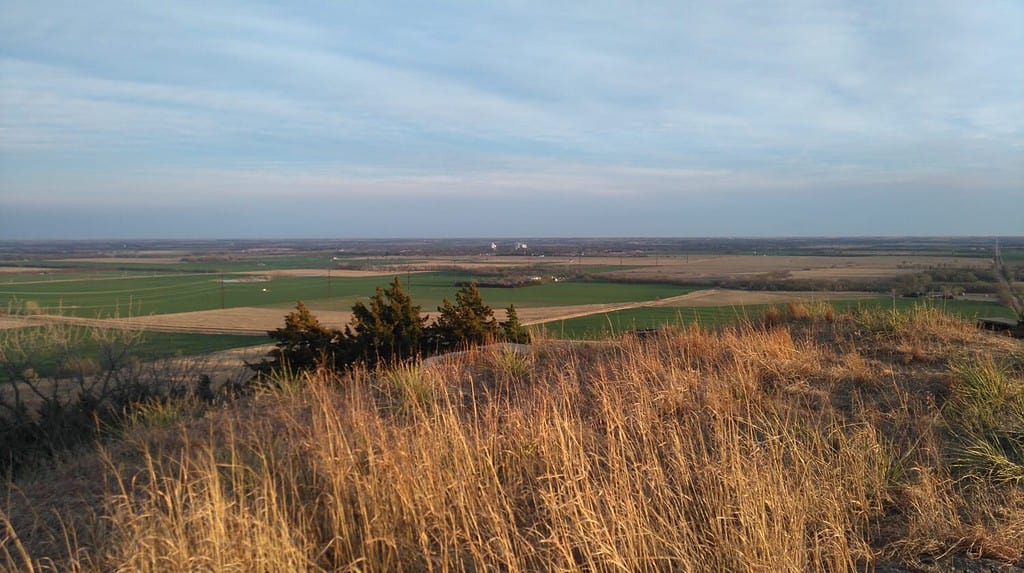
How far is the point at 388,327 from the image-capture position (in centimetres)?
1948

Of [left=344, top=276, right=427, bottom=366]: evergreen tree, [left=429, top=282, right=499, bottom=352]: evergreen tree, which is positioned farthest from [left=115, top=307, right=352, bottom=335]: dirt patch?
[left=429, top=282, right=499, bottom=352]: evergreen tree

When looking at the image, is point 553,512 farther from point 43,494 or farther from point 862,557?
point 43,494

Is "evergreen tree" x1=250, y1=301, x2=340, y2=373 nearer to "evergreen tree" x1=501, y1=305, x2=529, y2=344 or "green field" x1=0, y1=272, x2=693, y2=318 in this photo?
"evergreen tree" x1=501, y1=305, x2=529, y2=344

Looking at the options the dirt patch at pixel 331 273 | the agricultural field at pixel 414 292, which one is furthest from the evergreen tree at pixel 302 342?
the dirt patch at pixel 331 273

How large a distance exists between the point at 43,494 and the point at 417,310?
16.2 meters

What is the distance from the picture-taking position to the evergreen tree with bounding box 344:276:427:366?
18.8 metres

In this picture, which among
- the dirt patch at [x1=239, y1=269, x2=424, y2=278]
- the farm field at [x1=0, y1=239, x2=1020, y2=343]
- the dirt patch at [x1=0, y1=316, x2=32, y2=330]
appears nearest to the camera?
the dirt patch at [x1=0, y1=316, x2=32, y2=330]

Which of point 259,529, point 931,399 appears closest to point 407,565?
point 259,529

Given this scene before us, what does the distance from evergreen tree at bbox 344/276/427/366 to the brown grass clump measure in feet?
41.2

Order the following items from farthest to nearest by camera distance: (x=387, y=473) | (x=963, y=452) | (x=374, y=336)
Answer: (x=374, y=336) → (x=963, y=452) → (x=387, y=473)

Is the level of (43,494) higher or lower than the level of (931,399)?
lower

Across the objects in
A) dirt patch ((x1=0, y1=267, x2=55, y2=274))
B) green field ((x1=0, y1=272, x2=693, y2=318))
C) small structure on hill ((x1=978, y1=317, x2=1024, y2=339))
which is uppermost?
dirt patch ((x1=0, y1=267, x2=55, y2=274))

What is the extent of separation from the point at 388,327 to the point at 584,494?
16.6m

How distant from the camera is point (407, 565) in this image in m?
3.12
